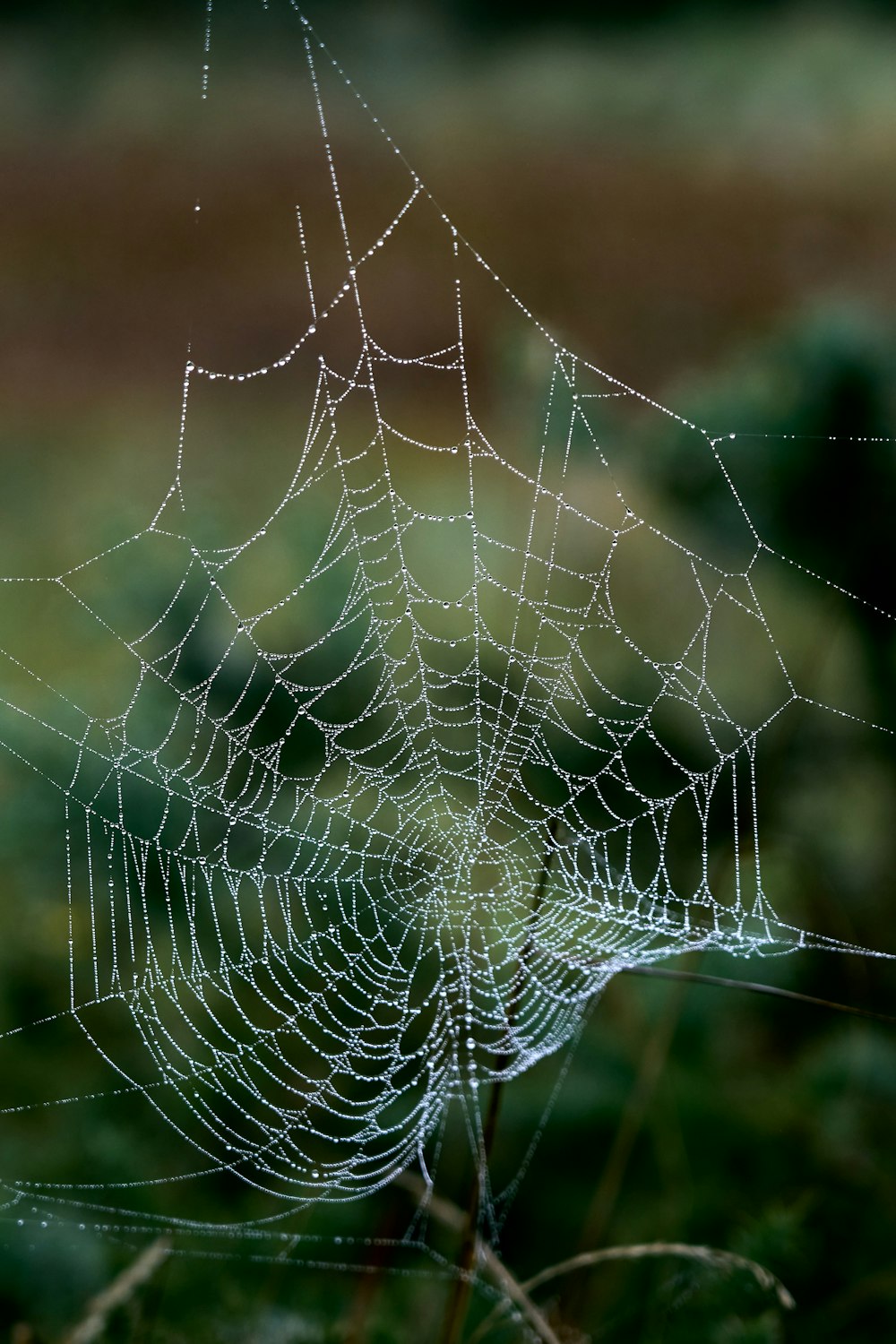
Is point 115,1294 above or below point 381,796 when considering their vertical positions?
below

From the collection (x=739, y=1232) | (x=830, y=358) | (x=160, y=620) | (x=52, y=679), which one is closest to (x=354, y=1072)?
(x=739, y=1232)

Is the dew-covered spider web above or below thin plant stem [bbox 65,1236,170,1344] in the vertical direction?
above

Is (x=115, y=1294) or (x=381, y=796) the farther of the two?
(x=381, y=796)

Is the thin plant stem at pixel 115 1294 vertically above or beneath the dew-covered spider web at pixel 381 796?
beneath

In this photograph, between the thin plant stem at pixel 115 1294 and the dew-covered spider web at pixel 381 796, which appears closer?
the thin plant stem at pixel 115 1294

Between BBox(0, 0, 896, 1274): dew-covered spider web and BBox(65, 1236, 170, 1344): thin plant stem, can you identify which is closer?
BBox(65, 1236, 170, 1344): thin plant stem

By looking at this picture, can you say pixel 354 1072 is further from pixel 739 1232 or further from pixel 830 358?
pixel 830 358

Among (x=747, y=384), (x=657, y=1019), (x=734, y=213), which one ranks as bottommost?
(x=657, y=1019)

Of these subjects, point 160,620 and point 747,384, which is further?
point 747,384
